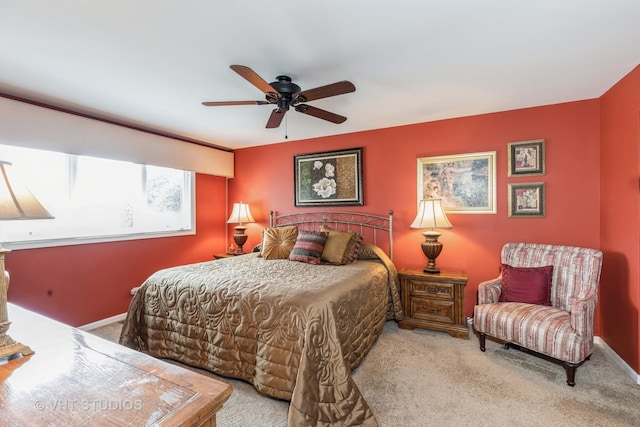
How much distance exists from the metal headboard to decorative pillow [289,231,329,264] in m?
0.72

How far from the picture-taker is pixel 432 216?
3107 millimetres

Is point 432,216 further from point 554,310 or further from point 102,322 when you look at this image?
point 102,322

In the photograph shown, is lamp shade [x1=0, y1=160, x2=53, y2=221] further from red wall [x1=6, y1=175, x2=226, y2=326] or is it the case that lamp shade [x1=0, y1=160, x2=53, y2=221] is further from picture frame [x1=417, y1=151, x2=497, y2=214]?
picture frame [x1=417, y1=151, x2=497, y2=214]

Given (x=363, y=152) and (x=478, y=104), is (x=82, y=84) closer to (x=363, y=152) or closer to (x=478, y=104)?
(x=363, y=152)

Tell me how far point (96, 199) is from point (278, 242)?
2170 millimetres

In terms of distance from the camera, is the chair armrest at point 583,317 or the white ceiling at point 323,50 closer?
the white ceiling at point 323,50

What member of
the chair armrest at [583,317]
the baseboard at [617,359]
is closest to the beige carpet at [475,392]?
the baseboard at [617,359]

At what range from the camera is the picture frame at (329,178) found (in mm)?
3902

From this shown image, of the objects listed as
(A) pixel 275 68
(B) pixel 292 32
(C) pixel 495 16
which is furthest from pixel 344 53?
(C) pixel 495 16

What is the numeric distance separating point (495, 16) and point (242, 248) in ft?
13.3

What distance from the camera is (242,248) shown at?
15.1ft

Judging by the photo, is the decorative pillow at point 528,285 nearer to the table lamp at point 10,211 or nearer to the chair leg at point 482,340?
Result: the chair leg at point 482,340

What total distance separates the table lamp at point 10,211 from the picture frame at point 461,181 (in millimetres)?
3360

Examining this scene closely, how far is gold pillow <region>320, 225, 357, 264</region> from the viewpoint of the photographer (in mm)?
3168
